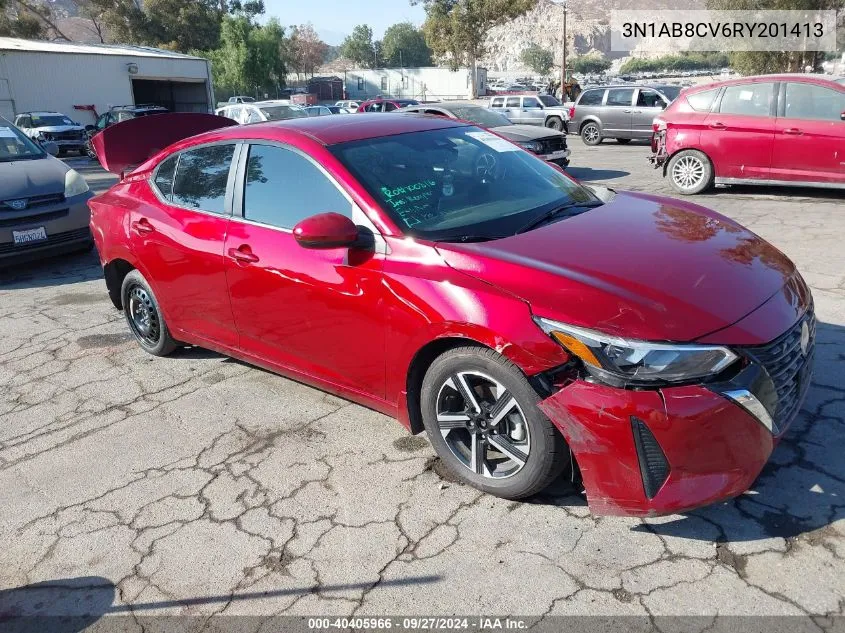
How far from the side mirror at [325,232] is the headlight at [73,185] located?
19.3 ft

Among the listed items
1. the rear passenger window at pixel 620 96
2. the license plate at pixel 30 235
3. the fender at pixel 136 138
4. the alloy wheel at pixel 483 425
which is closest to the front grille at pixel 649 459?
the alloy wheel at pixel 483 425

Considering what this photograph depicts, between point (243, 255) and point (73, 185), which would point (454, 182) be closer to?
point (243, 255)

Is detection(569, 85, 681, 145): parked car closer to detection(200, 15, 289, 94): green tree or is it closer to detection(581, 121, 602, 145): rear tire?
detection(581, 121, 602, 145): rear tire

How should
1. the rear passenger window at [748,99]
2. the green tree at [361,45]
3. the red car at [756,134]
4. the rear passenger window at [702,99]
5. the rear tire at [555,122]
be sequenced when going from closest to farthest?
the red car at [756,134], the rear passenger window at [748,99], the rear passenger window at [702,99], the rear tire at [555,122], the green tree at [361,45]

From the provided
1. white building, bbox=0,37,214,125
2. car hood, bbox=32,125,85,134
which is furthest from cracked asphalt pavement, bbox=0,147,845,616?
white building, bbox=0,37,214,125

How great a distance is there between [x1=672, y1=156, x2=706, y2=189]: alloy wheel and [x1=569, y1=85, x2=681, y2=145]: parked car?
8752 mm

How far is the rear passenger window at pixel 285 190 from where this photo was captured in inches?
138

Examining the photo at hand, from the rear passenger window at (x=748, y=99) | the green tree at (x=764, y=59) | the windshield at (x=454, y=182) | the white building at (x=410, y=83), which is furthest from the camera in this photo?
the white building at (x=410, y=83)

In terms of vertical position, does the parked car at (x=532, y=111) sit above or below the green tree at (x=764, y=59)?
below

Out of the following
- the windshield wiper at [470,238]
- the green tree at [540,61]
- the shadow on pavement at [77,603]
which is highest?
the green tree at [540,61]

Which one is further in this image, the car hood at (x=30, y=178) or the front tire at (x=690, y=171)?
the front tire at (x=690, y=171)

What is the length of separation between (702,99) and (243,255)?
834cm

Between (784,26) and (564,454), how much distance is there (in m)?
34.3

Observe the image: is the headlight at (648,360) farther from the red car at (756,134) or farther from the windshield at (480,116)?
the windshield at (480,116)
